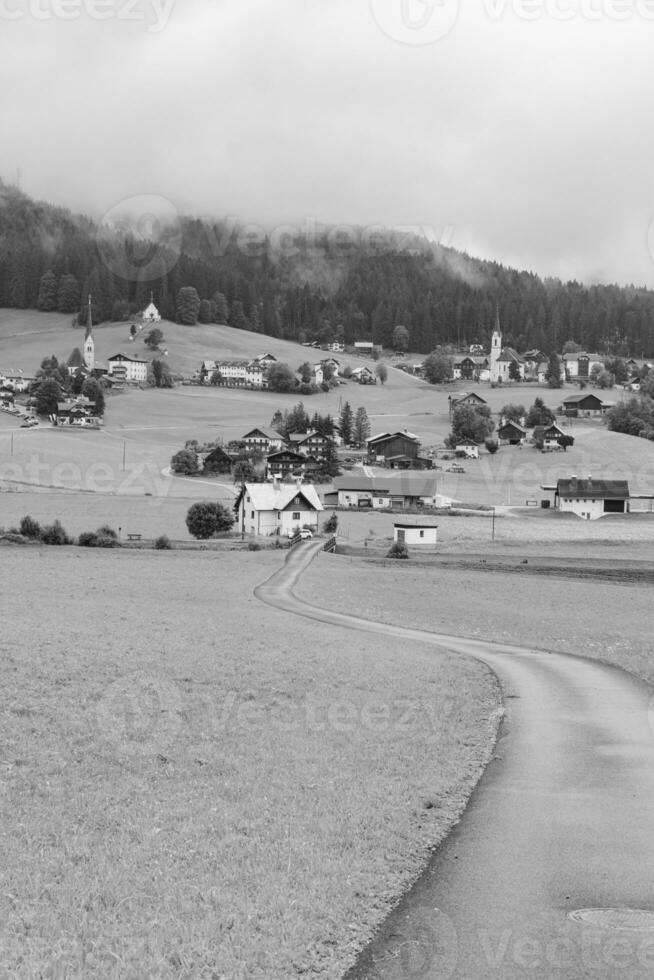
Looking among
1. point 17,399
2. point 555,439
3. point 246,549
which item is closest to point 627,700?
point 246,549

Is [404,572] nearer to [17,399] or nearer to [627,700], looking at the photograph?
[627,700]

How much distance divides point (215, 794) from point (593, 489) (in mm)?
92848

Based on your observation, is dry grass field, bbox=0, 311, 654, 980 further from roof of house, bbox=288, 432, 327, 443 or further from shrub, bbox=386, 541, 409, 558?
roof of house, bbox=288, 432, 327, 443

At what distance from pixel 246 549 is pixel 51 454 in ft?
225

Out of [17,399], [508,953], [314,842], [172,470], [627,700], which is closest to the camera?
[508,953]

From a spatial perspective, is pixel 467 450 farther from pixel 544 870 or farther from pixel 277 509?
pixel 544 870

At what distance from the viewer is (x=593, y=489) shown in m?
101

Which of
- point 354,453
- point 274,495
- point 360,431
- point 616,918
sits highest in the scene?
point 360,431

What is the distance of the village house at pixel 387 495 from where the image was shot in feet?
347

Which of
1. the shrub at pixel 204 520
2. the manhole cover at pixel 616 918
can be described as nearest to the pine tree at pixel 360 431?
the shrub at pixel 204 520

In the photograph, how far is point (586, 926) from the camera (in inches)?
386

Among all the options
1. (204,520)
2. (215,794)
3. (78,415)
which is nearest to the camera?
(215,794)
